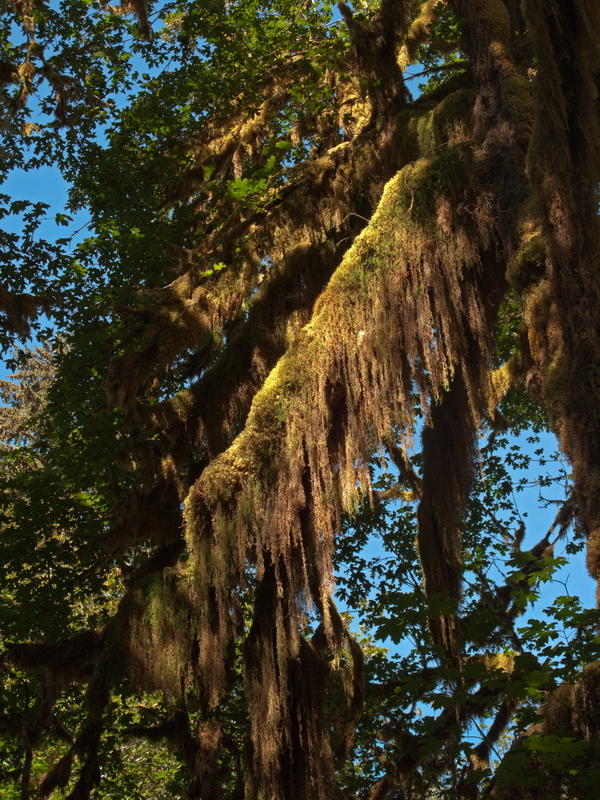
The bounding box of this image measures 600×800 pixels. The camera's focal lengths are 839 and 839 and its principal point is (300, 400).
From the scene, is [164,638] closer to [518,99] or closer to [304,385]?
[304,385]

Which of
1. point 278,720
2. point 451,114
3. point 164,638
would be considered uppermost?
point 451,114

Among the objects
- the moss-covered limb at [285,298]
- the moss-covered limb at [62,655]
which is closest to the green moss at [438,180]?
the moss-covered limb at [285,298]

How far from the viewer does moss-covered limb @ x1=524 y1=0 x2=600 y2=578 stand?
5418 mm

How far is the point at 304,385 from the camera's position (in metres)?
6.84

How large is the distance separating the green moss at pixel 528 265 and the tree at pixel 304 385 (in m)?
0.02

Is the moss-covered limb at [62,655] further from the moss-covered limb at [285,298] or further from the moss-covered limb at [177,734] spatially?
the moss-covered limb at [285,298]

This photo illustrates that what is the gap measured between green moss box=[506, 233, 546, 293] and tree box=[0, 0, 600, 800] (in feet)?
0.06

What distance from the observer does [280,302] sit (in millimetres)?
9969

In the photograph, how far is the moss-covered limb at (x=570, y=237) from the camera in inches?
213

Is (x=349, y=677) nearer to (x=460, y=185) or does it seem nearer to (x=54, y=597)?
(x=54, y=597)

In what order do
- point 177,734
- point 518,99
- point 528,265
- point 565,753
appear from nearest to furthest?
point 565,753, point 528,265, point 518,99, point 177,734

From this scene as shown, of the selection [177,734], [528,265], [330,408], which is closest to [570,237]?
[528,265]

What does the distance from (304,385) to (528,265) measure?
6.48 ft

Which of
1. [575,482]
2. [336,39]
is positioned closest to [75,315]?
[336,39]
